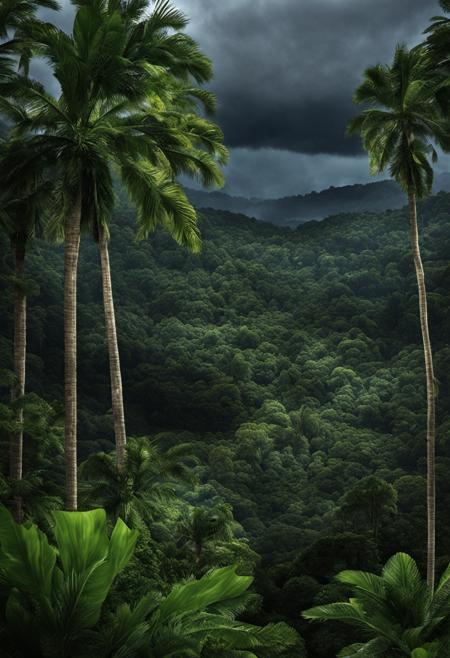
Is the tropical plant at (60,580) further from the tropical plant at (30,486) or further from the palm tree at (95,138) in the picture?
the tropical plant at (30,486)

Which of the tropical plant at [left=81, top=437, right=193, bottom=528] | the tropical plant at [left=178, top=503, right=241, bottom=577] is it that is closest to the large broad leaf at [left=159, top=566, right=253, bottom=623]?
the tropical plant at [left=81, top=437, right=193, bottom=528]

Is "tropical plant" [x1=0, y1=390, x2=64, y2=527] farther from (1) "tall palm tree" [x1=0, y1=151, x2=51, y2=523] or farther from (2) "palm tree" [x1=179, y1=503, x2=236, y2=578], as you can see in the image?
(2) "palm tree" [x1=179, y1=503, x2=236, y2=578]

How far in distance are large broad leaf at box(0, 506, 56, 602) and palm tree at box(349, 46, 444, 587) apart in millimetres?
15969

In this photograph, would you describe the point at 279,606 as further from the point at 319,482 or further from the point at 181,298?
the point at 181,298

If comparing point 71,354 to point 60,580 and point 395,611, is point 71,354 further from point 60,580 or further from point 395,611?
point 60,580

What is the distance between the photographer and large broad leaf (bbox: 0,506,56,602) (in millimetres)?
5938

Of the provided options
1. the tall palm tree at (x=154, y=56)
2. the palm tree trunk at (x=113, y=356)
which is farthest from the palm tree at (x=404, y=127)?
the palm tree trunk at (x=113, y=356)

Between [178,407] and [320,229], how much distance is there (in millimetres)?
64915

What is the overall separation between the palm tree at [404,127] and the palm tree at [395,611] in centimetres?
1057

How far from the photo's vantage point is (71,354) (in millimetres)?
14164

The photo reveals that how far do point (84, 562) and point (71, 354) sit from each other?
336 inches

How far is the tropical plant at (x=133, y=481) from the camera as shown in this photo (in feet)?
59.4

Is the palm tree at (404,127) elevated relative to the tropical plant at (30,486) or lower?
elevated

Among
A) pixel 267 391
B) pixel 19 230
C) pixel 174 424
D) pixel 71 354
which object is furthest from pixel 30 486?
pixel 267 391
